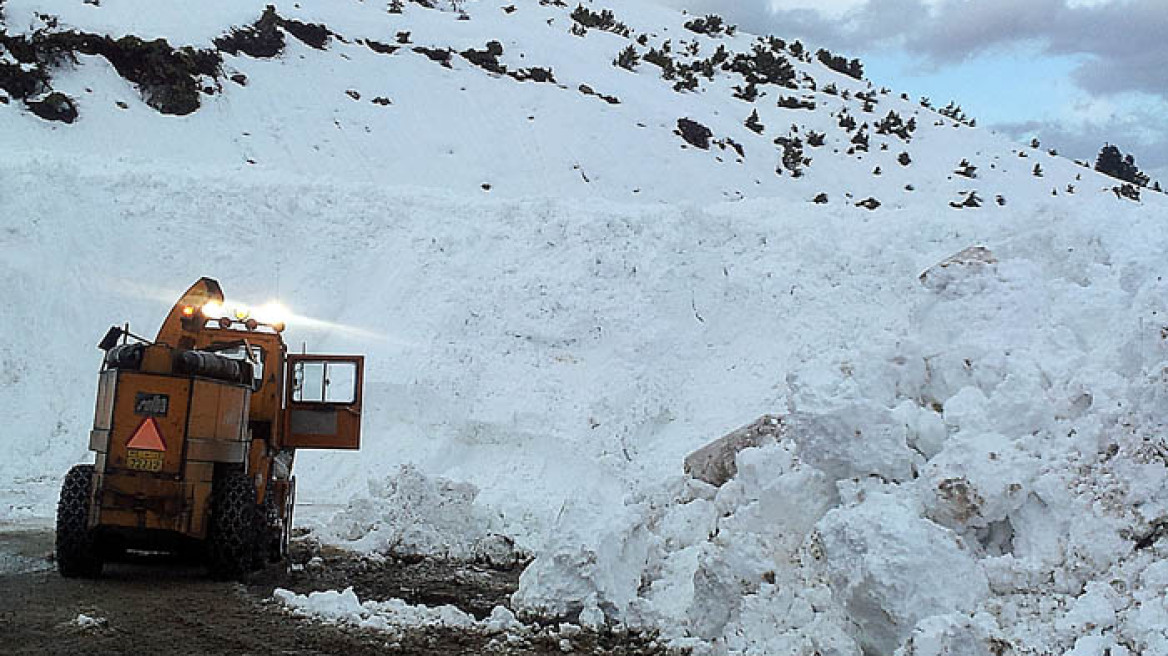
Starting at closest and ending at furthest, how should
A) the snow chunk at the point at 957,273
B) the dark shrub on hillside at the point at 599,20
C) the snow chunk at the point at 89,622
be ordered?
the snow chunk at the point at 89,622 < the snow chunk at the point at 957,273 < the dark shrub on hillside at the point at 599,20

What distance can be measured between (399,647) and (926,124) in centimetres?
2620

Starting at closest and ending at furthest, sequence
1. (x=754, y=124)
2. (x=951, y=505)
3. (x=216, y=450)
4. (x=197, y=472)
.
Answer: (x=951, y=505)
(x=197, y=472)
(x=216, y=450)
(x=754, y=124)

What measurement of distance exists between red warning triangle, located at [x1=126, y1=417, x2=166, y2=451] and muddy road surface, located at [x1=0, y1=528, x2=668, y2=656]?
1.03 metres

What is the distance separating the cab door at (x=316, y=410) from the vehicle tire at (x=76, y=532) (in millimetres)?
2087

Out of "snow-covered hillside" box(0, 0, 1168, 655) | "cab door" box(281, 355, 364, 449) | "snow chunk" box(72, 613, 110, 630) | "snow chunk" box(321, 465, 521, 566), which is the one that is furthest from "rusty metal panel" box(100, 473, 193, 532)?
"snow-covered hillside" box(0, 0, 1168, 655)

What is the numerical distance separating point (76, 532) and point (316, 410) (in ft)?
8.15

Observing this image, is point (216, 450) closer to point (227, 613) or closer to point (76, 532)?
point (76, 532)

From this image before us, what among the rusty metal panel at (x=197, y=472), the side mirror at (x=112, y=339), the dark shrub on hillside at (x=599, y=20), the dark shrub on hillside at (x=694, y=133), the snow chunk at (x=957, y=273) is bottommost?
the rusty metal panel at (x=197, y=472)

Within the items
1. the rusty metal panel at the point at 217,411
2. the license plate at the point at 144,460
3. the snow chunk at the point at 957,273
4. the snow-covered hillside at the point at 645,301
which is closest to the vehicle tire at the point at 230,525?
the rusty metal panel at the point at 217,411

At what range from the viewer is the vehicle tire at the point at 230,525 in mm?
7848

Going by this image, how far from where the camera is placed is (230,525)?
7.85m

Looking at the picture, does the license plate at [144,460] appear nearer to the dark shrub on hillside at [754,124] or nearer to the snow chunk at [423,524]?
the snow chunk at [423,524]

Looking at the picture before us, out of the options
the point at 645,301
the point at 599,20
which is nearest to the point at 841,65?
the point at 599,20

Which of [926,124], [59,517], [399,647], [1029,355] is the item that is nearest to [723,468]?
[1029,355]
